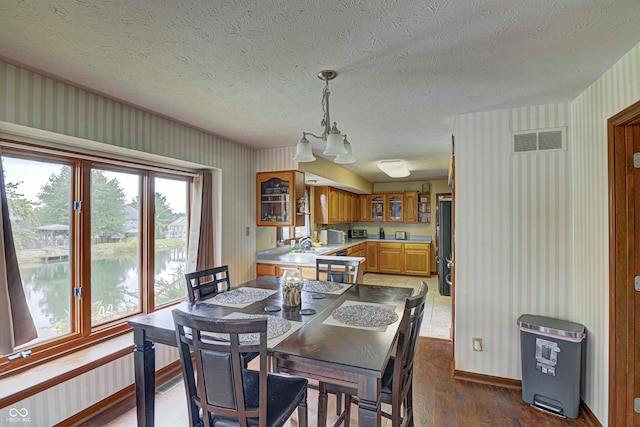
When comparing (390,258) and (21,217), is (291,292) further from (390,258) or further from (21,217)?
(390,258)

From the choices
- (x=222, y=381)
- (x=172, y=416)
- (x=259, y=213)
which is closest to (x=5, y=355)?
(x=172, y=416)

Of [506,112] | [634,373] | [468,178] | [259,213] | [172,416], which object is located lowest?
[172,416]

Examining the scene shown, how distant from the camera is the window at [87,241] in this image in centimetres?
202

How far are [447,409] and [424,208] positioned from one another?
17.8ft

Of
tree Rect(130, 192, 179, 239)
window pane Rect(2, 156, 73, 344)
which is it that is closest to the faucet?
tree Rect(130, 192, 179, 239)

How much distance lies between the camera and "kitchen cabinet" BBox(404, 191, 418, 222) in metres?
7.09

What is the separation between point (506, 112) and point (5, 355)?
3.87 meters

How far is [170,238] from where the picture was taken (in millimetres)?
3086

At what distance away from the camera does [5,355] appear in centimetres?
183

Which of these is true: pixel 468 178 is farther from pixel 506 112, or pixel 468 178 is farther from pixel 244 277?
pixel 244 277

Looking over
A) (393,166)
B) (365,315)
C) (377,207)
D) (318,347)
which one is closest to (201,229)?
(365,315)

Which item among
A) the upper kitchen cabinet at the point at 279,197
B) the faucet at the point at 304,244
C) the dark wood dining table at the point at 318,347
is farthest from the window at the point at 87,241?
the faucet at the point at 304,244

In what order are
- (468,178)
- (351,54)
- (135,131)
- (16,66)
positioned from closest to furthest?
(351,54)
(16,66)
(135,131)
(468,178)

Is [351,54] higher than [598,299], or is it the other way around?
[351,54]
